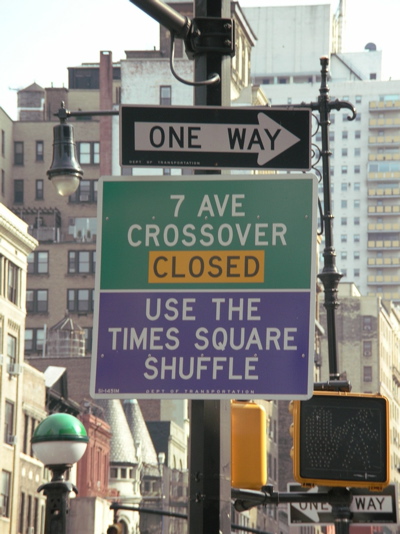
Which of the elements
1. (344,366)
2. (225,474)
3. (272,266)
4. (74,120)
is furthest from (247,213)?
(344,366)

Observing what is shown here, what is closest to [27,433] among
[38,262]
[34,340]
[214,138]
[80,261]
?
[34,340]

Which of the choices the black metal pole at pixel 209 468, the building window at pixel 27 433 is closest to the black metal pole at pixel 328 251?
the black metal pole at pixel 209 468

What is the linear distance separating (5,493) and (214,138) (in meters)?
54.6

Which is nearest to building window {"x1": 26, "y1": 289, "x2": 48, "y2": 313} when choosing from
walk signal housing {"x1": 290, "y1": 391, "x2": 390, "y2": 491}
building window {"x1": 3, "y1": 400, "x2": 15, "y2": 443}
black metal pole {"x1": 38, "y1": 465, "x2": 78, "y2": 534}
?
building window {"x1": 3, "y1": 400, "x2": 15, "y2": 443}

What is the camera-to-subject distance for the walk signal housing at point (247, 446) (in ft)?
26.8

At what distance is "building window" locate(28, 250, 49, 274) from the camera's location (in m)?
109

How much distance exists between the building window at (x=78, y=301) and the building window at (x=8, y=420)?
1777 inches

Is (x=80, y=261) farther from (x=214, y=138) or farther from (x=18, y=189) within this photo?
(x=214, y=138)

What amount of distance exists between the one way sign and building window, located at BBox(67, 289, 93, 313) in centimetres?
9303

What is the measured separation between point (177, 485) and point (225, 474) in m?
83.3

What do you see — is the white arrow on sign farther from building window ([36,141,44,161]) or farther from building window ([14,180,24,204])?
building window ([14,180,24,204])

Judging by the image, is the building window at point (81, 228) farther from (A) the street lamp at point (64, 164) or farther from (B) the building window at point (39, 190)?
(A) the street lamp at point (64, 164)

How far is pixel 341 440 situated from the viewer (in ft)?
32.0

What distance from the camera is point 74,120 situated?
119 m
